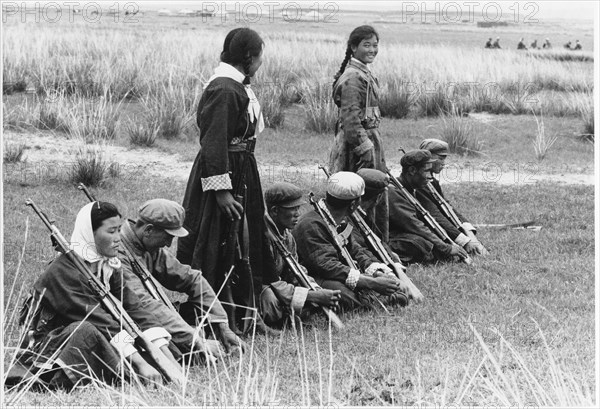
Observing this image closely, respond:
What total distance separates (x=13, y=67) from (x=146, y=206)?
10.4 meters

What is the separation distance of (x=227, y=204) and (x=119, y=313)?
4.19 ft

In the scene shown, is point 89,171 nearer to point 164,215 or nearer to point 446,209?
point 446,209

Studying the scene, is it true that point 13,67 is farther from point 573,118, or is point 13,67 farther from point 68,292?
point 68,292

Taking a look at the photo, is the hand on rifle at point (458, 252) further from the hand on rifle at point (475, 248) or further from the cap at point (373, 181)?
the cap at point (373, 181)

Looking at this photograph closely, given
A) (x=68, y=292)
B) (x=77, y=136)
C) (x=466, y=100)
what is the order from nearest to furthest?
(x=68, y=292) < (x=77, y=136) < (x=466, y=100)

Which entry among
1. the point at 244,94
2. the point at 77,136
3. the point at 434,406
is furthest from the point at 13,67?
the point at 434,406

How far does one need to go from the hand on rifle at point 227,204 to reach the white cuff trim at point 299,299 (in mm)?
631

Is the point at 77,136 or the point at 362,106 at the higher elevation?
the point at 362,106

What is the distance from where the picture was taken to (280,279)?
274 inches

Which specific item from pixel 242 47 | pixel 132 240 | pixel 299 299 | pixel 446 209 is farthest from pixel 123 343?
pixel 446 209

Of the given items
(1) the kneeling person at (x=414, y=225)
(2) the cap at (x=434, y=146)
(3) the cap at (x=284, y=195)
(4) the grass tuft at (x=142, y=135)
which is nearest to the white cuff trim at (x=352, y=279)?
(3) the cap at (x=284, y=195)

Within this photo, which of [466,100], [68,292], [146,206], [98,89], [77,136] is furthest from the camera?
[466,100]

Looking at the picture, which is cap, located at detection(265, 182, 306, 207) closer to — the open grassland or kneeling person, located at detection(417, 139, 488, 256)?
the open grassland

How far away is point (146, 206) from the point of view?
5.93 metres
